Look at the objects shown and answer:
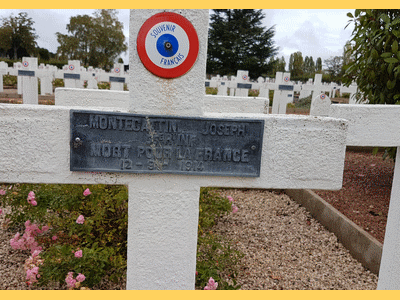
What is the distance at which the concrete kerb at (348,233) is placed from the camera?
10.0 feet

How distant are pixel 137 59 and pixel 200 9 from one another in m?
0.41

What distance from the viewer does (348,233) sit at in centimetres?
349

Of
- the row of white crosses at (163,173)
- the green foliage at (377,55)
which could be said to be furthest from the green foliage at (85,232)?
the green foliage at (377,55)

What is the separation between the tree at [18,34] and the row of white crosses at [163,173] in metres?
43.3

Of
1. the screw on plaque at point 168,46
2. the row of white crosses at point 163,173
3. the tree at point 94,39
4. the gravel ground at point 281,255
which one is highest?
the tree at point 94,39

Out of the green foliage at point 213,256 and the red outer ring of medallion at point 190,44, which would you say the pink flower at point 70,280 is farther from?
the red outer ring of medallion at point 190,44

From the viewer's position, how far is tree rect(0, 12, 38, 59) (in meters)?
37.9

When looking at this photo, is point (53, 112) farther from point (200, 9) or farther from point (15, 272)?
point (15, 272)

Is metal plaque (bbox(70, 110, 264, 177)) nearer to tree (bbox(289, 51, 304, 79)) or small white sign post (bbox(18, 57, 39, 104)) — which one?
small white sign post (bbox(18, 57, 39, 104))

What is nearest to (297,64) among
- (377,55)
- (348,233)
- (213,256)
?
(377,55)

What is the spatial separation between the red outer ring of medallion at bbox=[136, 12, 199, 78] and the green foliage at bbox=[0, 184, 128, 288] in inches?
53.2

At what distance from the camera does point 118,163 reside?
1833 millimetres

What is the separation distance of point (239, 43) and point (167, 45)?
37276 mm

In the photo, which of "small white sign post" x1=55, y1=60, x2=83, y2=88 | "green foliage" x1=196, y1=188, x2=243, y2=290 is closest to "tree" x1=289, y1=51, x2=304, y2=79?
"small white sign post" x1=55, y1=60, x2=83, y2=88
